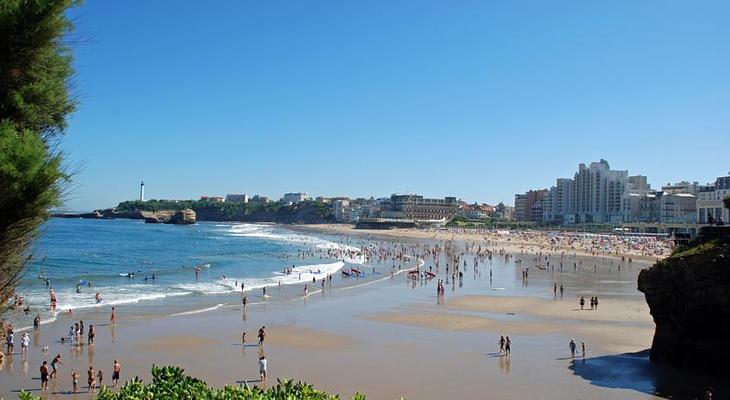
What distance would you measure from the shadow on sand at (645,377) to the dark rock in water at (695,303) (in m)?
0.62

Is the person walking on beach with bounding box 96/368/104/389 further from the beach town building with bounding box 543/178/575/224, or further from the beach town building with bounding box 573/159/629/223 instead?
the beach town building with bounding box 543/178/575/224

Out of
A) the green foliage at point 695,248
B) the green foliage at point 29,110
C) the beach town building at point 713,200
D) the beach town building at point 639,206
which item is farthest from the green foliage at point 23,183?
the beach town building at point 639,206

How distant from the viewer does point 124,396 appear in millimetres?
7207

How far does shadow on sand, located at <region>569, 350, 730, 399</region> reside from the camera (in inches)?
662

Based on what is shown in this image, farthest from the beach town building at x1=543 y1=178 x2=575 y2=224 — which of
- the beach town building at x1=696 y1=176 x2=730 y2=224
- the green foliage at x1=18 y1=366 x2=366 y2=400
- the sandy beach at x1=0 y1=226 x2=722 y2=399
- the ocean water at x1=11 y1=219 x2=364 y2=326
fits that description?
the green foliage at x1=18 y1=366 x2=366 y2=400

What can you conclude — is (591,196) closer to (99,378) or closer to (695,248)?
(695,248)

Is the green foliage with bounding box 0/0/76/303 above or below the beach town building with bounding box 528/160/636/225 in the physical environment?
below

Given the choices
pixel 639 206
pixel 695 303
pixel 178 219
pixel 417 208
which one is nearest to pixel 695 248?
pixel 695 303

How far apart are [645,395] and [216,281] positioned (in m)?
34.5

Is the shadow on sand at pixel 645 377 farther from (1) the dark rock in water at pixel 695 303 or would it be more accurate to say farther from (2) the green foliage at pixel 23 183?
(2) the green foliage at pixel 23 183

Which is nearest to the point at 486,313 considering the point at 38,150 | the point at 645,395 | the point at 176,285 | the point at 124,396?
the point at 645,395

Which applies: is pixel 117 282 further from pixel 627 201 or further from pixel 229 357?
pixel 627 201

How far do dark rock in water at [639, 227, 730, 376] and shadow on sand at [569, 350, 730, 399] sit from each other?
0.62m

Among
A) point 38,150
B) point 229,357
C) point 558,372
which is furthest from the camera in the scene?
point 229,357
